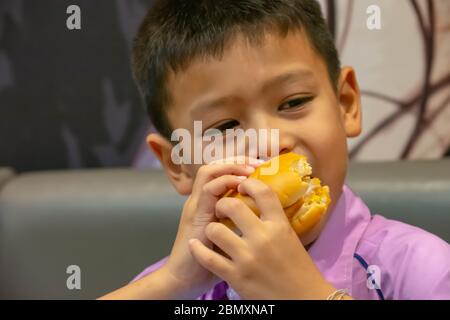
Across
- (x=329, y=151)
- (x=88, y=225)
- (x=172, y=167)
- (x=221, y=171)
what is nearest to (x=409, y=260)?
(x=329, y=151)

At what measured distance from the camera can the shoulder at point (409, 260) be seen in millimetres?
724

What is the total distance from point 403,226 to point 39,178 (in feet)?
3.18

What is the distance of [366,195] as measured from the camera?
124 cm

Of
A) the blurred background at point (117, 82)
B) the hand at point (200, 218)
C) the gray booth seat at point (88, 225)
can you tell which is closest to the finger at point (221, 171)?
the hand at point (200, 218)

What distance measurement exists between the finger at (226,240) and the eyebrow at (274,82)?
17 centimetres

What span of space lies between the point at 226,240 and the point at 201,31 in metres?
0.31

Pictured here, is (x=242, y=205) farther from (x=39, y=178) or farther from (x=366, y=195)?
(x=39, y=178)

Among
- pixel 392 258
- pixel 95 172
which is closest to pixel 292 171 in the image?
pixel 392 258

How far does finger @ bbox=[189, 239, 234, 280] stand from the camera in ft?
2.22

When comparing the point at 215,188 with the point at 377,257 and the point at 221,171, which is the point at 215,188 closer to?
the point at 221,171

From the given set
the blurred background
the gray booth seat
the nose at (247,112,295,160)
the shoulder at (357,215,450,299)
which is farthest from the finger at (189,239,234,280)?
the blurred background

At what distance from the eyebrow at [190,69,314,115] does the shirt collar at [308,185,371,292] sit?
8.0 inches

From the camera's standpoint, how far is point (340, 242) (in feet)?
2.74

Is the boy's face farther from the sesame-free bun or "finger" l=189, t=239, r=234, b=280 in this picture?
"finger" l=189, t=239, r=234, b=280
